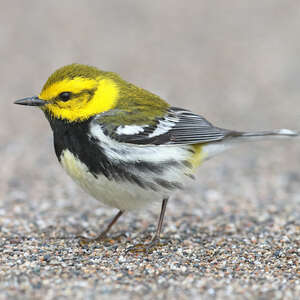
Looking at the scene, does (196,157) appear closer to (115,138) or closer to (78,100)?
(115,138)

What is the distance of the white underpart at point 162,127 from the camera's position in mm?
5562

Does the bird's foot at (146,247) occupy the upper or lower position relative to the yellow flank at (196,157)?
lower

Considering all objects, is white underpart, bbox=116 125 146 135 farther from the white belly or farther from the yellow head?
the white belly

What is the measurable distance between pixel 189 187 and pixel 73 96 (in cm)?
352

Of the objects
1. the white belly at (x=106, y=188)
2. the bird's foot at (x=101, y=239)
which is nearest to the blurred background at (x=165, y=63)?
the bird's foot at (x=101, y=239)

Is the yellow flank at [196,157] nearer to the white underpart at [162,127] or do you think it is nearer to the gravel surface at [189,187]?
the white underpart at [162,127]

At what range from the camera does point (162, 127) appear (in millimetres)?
5699

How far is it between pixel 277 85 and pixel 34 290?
9751 millimetres

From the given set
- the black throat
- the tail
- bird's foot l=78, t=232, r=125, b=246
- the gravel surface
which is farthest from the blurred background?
the black throat

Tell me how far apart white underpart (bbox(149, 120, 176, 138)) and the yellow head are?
0.15m

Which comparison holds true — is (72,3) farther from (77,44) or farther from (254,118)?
(254,118)

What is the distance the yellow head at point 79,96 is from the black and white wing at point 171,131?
227 mm

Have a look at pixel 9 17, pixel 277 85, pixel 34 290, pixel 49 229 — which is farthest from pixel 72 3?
pixel 34 290

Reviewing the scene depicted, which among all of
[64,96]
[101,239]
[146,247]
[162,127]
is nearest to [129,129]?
[162,127]
